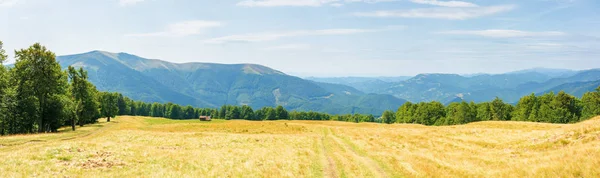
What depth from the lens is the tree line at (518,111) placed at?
4252 inches

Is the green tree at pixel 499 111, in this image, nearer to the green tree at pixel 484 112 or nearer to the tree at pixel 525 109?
the green tree at pixel 484 112

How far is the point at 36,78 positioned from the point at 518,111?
13981cm

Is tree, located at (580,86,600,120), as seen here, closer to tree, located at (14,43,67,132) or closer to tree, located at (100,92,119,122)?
tree, located at (14,43,67,132)

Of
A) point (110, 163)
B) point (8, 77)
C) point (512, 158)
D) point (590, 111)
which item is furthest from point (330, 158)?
point (590, 111)

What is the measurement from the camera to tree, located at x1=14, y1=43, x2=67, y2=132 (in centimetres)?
5333

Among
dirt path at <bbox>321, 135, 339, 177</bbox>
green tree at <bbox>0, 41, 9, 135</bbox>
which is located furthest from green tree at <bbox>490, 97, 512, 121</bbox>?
green tree at <bbox>0, 41, 9, 135</bbox>

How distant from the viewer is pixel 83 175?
18.1 meters

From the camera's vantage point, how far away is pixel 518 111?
11994 centimetres

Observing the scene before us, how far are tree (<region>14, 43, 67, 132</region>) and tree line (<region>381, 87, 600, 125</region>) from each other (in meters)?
126

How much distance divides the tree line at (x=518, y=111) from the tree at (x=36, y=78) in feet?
415

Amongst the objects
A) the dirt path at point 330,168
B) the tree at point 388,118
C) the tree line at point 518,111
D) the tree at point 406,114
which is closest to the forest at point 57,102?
the tree line at point 518,111

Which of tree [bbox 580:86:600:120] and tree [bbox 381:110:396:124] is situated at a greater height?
tree [bbox 580:86:600:120]

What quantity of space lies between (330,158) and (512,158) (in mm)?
15221

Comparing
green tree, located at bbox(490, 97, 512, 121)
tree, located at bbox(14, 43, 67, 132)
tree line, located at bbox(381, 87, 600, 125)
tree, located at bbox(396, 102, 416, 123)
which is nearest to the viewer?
tree, located at bbox(14, 43, 67, 132)
